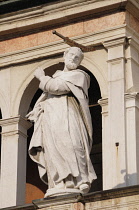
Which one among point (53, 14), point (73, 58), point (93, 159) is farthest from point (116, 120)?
point (93, 159)

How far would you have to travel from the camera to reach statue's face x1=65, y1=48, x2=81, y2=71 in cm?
1906

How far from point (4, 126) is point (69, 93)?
12.6 feet

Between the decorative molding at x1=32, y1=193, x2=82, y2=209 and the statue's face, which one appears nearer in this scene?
the decorative molding at x1=32, y1=193, x2=82, y2=209

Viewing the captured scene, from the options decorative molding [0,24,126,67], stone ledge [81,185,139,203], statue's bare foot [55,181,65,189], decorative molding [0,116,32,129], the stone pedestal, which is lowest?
the stone pedestal

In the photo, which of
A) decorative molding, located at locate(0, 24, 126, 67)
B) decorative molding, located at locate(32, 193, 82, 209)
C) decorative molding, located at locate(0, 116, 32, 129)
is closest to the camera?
decorative molding, located at locate(32, 193, 82, 209)

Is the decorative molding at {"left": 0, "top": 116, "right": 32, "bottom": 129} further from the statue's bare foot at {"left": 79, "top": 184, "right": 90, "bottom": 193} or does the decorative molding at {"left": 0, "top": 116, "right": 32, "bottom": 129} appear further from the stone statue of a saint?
the statue's bare foot at {"left": 79, "top": 184, "right": 90, "bottom": 193}

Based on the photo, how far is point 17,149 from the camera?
22.1 m

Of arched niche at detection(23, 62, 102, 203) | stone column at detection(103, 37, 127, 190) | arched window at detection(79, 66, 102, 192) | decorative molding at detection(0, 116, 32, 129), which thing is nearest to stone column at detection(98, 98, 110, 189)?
stone column at detection(103, 37, 127, 190)

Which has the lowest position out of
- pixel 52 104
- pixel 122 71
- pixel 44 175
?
pixel 44 175

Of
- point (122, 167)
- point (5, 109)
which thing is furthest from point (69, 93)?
point (5, 109)

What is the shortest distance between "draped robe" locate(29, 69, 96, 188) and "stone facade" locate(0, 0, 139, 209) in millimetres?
2310

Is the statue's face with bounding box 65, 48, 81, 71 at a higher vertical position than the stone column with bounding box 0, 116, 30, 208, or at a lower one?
higher

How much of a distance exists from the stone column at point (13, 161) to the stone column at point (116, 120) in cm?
186

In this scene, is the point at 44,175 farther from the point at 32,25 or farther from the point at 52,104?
the point at 32,25
